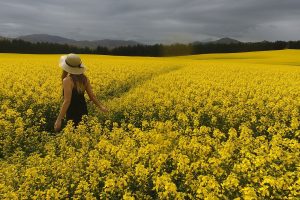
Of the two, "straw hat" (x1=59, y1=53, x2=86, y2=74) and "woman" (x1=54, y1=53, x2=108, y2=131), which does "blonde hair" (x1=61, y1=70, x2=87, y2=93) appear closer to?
"woman" (x1=54, y1=53, x2=108, y2=131)

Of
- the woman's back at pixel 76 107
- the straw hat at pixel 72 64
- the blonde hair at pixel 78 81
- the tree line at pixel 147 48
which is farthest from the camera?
the tree line at pixel 147 48

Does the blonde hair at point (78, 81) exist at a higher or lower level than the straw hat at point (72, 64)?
lower

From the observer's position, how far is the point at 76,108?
358 inches

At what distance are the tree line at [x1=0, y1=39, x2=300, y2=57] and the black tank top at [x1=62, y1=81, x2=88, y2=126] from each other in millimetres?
74950

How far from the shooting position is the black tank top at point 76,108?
885 cm

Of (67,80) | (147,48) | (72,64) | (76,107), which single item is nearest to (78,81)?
(67,80)

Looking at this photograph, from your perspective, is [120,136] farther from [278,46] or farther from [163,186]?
[278,46]

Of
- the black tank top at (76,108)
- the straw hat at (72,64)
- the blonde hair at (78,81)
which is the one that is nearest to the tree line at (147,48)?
the black tank top at (76,108)

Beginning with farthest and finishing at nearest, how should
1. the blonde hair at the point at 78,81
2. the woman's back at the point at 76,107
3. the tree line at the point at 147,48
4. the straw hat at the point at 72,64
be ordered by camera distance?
the tree line at the point at 147,48
the woman's back at the point at 76,107
the blonde hair at the point at 78,81
the straw hat at the point at 72,64

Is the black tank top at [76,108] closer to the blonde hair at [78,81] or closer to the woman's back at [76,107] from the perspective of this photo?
the woman's back at [76,107]

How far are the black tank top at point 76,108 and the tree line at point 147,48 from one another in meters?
74.9

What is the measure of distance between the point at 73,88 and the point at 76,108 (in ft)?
1.86

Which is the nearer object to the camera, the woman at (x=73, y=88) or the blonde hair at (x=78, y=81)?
the woman at (x=73, y=88)

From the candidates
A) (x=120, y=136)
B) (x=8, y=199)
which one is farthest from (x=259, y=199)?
(x=120, y=136)
